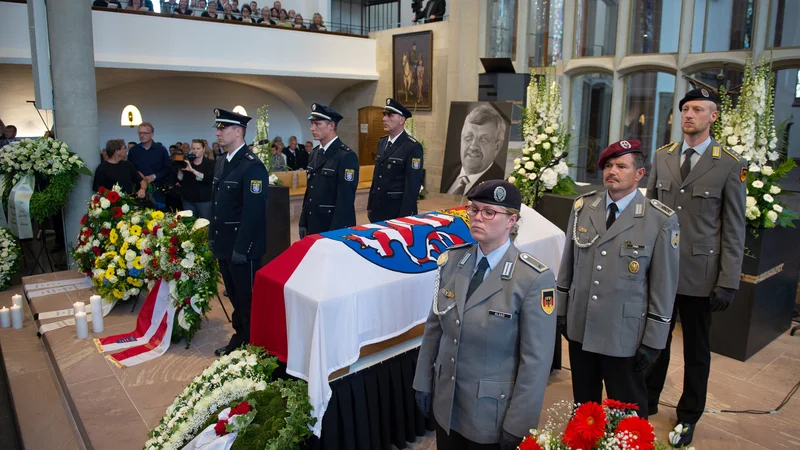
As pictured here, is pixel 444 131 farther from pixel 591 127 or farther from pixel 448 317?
pixel 448 317

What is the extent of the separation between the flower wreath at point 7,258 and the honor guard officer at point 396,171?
142 inches

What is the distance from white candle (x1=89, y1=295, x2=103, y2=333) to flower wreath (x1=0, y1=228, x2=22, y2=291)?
6.31ft

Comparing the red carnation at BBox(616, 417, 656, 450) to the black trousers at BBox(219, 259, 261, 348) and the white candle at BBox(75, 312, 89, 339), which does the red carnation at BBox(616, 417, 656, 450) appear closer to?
the black trousers at BBox(219, 259, 261, 348)

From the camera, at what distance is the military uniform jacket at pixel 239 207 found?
12.4ft

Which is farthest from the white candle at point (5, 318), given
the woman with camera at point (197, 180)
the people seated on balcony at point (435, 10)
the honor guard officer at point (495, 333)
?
the people seated on balcony at point (435, 10)

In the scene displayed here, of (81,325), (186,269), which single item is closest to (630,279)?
(186,269)

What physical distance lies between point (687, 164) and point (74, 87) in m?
5.53

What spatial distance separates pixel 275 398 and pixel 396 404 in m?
0.66

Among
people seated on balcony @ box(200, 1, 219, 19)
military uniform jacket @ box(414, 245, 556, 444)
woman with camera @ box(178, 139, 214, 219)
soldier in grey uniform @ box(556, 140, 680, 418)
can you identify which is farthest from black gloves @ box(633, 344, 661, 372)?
people seated on balcony @ box(200, 1, 219, 19)

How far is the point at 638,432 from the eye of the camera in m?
1.50

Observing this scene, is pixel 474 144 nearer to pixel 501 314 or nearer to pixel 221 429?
pixel 221 429

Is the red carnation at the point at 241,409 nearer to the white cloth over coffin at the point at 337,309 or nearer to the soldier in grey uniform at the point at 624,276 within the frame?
the white cloth over coffin at the point at 337,309

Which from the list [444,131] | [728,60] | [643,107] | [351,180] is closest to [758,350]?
[351,180]

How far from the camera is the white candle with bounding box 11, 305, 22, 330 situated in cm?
469
